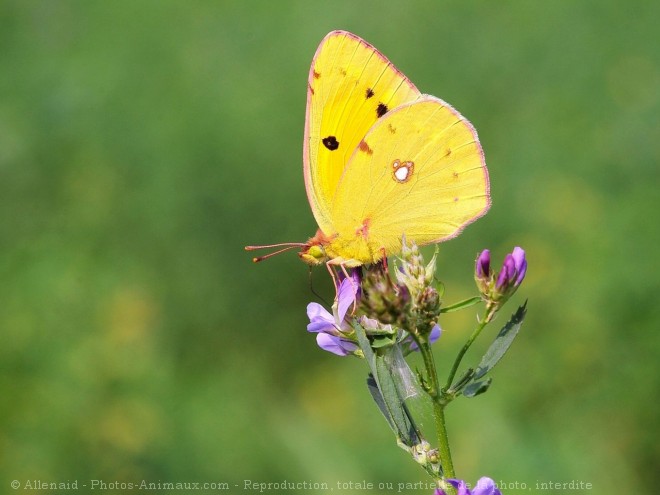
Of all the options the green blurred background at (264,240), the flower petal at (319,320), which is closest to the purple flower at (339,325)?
the flower petal at (319,320)

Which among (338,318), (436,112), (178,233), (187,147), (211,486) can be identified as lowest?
(211,486)

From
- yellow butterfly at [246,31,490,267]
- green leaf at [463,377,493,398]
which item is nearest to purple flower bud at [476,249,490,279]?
green leaf at [463,377,493,398]

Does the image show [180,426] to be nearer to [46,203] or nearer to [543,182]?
[46,203]

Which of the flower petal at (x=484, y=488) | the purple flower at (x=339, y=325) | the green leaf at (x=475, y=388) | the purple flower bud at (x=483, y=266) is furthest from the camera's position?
the purple flower at (x=339, y=325)

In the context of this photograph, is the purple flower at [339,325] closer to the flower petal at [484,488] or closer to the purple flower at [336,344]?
the purple flower at [336,344]

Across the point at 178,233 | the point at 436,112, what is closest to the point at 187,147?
the point at 178,233

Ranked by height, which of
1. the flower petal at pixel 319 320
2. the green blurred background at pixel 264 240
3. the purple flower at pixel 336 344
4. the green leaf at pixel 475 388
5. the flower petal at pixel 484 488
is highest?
the green leaf at pixel 475 388
